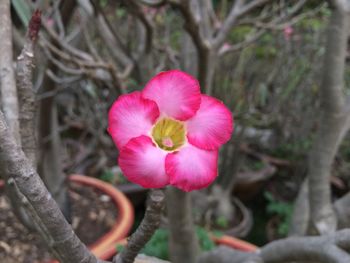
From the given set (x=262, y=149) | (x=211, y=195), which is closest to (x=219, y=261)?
(x=211, y=195)

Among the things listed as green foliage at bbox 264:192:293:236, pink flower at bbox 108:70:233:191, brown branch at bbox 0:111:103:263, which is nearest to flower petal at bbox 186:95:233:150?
pink flower at bbox 108:70:233:191

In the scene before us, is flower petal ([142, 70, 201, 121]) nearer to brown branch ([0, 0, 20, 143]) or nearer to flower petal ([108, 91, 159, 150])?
flower petal ([108, 91, 159, 150])

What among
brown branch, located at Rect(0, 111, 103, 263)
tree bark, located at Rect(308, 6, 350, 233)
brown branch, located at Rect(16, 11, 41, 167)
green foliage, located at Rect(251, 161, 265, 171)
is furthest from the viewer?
green foliage, located at Rect(251, 161, 265, 171)

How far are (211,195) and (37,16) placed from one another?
5.08ft

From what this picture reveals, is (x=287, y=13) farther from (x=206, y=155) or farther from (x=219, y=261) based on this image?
(x=206, y=155)

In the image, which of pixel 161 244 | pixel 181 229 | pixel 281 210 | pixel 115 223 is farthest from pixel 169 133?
pixel 281 210

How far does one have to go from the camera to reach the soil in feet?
3.99

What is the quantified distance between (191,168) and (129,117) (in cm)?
7

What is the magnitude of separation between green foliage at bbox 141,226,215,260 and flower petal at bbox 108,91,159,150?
73 cm

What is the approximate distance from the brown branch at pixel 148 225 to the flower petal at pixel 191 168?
36 millimetres

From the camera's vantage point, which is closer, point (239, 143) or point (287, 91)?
point (239, 143)

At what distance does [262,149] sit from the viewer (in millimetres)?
2781

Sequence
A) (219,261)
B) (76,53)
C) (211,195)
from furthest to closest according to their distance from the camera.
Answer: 1. (211,195)
2. (76,53)
3. (219,261)

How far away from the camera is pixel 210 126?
0.39 metres
